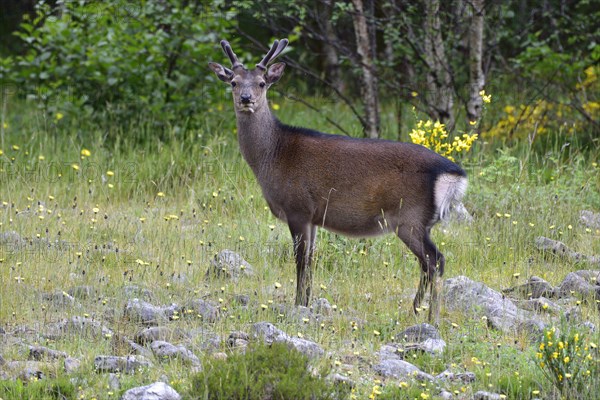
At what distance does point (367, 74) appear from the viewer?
10.8 m

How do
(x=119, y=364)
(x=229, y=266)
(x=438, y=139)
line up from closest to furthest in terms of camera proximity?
(x=119, y=364) → (x=229, y=266) → (x=438, y=139)

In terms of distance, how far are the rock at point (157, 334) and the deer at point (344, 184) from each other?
125 centimetres

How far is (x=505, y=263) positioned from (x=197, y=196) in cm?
325

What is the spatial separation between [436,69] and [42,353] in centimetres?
648

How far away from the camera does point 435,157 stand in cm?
674

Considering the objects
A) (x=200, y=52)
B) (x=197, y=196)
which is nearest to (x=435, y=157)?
→ (x=197, y=196)

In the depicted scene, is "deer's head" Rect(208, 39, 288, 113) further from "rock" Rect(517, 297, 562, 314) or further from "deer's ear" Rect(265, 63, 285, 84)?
"rock" Rect(517, 297, 562, 314)

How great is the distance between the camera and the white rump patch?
6.64 m

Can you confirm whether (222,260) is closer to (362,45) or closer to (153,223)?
(153,223)

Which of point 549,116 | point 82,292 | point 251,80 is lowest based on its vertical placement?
point 82,292

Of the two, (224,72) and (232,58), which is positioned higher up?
(232,58)

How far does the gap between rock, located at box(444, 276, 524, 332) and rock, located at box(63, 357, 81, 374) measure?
8.17ft

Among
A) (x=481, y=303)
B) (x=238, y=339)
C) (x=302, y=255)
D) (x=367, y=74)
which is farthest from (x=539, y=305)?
(x=367, y=74)

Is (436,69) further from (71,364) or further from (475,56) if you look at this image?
(71,364)
